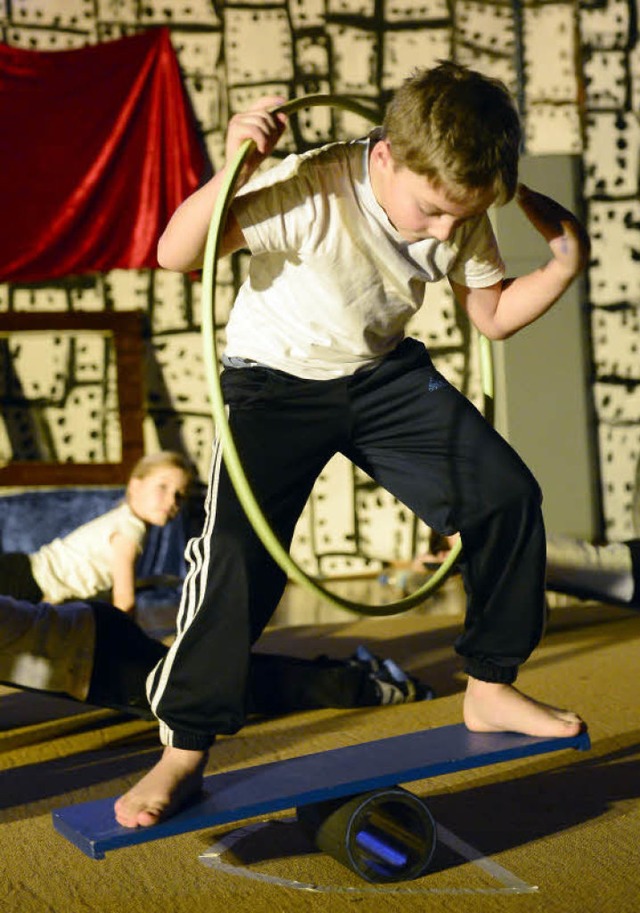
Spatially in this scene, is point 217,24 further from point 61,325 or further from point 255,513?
point 255,513

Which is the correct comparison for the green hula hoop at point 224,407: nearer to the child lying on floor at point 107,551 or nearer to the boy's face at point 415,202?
the boy's face at point 415,202

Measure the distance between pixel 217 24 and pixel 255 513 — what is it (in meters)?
4.87

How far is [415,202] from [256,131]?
30 cm

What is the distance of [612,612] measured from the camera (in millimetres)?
4793

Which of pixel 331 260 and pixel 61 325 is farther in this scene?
pixel 61 325

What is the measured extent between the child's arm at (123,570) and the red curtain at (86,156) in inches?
96.1

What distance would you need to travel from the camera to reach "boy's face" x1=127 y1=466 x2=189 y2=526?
4125 mm

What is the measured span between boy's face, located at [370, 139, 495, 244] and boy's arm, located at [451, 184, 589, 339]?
0.80 feet

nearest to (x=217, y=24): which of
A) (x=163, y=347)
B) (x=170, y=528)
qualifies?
(x=163, y=347)

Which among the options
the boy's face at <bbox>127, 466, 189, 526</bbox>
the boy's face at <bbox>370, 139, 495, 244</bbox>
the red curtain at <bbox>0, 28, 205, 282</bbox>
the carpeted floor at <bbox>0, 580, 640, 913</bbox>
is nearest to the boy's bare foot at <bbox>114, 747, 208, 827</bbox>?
the carpeted floor at <bbox>0, 580, 640, 913</bbox>

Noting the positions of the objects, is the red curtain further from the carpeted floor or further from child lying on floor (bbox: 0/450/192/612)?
the carpeted floor

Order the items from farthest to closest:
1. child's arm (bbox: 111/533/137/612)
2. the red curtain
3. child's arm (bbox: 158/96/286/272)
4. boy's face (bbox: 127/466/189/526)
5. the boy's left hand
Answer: the red curtain → boy's face (bbox: 127/466/189/526) → child's arm (bbox: 111/533/137/612) → the boy's left hand → child's arm (bbox: 158/96/286/272)

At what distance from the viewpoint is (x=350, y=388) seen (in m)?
2.23

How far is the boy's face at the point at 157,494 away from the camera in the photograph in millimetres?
4125
